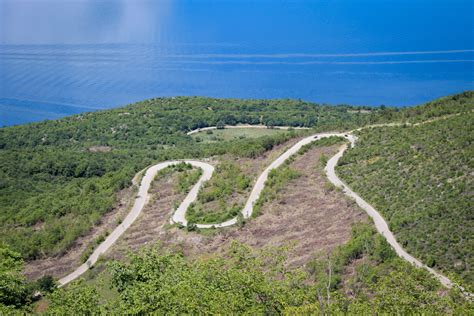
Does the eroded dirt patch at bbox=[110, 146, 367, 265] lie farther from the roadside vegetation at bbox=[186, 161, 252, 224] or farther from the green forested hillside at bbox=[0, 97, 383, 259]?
the green forested hillside at bbox=[0, 97, 383, 259]

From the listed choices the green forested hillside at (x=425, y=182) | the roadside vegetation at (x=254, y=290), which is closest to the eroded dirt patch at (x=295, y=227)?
the green forested hillside at (x=425, y=182)

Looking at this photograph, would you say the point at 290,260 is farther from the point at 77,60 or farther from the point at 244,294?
the point at 77,60

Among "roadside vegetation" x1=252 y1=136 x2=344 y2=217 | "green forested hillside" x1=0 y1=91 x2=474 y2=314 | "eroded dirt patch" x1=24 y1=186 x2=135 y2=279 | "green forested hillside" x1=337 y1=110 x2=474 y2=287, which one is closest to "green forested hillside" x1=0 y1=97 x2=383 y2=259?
"green forested hillside" x1=0 y1=91 x2=474 y2=314

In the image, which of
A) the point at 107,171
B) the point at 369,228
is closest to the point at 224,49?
the point at 107,171

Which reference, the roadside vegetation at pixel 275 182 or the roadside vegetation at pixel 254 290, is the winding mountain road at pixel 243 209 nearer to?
the roadside vegetation at pixel 275 182

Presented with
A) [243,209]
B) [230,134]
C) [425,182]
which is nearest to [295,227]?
[243,209]
